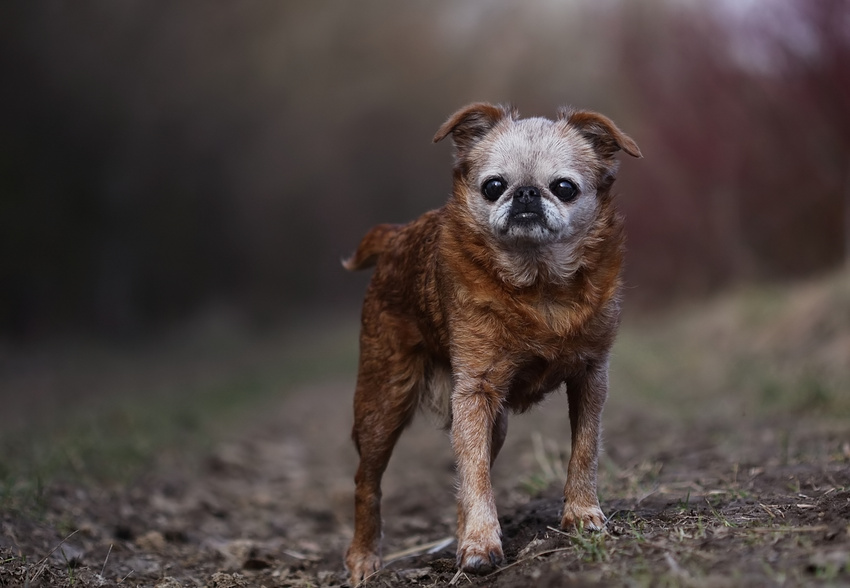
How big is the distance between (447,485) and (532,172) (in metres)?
3.38

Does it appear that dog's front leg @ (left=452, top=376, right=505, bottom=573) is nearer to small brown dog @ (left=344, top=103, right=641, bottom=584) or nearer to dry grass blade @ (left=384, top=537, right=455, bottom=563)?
small brown dog @ (left=344, top=103, right=641, bottom=584)

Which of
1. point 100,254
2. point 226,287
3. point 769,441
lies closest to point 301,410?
point 769,441

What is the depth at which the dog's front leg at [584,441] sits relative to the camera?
3961mm

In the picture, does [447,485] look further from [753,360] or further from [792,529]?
[753,360]

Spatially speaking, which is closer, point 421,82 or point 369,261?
point 369,261

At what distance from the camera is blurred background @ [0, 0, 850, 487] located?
11.1 meters

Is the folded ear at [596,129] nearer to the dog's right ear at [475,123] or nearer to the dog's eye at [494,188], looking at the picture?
the dog's right ear at [475,123]

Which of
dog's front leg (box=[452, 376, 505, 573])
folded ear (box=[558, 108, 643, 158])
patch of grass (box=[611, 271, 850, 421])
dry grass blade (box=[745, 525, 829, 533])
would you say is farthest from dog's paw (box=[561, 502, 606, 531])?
patch of grass (box=[611, 271, 850, 421])

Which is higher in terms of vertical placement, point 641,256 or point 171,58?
point 171,58

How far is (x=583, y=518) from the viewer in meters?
3.88

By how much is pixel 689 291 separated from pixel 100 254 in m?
12.6

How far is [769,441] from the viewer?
639 centimetres

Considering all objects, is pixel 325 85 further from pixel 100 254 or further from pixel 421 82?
pixel 100 254

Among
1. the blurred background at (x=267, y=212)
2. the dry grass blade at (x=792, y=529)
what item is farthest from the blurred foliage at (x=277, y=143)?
the dry grass blade at (x=792, y=529)
